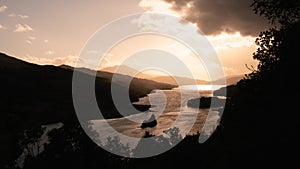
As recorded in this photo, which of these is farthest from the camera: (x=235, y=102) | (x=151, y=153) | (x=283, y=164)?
(x=151, y=153)

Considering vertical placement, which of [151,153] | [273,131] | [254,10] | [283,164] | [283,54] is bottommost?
[151,153]

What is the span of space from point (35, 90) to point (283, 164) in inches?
7637

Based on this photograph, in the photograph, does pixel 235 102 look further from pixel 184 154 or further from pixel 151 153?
pixel 151 153

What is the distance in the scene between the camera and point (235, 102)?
2586 centimetres

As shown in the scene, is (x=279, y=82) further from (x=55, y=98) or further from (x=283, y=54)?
(x=55, y=98)

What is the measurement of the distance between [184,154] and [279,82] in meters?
26.4

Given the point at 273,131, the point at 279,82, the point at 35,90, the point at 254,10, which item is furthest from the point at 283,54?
the point at 35,90

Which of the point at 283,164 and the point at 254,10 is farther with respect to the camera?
the point at 254,10

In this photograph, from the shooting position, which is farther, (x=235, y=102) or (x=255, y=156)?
(x=235, y=102)

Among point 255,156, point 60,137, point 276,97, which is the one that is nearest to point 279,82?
point 276,97

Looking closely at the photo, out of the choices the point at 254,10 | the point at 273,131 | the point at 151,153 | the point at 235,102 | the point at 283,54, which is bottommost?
the point at 151,153

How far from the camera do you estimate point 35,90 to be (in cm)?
19412

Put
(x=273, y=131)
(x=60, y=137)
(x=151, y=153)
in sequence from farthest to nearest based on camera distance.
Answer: (x=151, y=153) → (x=60, y=137) → (x=273, y=131)

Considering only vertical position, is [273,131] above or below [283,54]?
below
